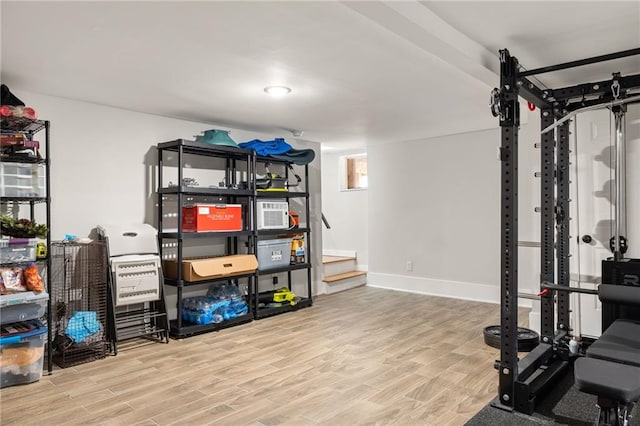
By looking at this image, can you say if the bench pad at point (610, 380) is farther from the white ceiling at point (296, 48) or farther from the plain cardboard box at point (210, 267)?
the plain cardboard box at point (210, 267)

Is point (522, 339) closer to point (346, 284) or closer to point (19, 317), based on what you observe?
point (346, 284)

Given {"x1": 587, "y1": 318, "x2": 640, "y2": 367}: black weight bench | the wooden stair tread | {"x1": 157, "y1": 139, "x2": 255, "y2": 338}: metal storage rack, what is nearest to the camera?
{"x1": 587, "y1": 318, "x2": 640, "y2": 367}: black weight bench

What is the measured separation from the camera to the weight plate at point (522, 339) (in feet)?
11.2

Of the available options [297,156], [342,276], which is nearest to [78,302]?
[297,156]

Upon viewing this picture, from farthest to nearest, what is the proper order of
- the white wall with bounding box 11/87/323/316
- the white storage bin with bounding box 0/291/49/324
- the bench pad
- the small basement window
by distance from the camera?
the small basement window < the white wall with bounding box 11/87/323/316 < the white storage bin with bounding box 0/291/49/324 < the bench pad

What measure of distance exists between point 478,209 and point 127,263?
4088 millimetres

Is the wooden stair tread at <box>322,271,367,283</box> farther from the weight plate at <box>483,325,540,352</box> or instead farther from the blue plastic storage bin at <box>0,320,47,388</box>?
the blue plastic storage bin at <box>0,320,47,388</box>

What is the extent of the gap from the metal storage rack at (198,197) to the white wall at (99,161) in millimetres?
177

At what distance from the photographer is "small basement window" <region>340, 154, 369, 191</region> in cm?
707

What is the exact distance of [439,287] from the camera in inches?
225

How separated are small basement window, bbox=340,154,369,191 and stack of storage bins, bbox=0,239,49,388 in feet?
16.0

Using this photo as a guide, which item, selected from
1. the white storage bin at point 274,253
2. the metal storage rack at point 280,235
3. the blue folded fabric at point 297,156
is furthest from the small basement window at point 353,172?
the white storage bin at point 274,253

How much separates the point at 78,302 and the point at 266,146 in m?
2.35

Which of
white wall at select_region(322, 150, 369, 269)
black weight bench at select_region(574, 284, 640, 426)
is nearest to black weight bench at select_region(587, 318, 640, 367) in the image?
black weight bench at select_region(574, 284, 640, 426)
